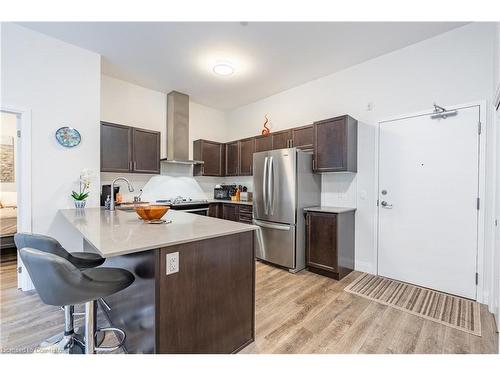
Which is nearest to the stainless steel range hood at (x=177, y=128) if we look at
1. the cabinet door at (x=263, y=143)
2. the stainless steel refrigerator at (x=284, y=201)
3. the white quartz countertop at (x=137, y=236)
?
the cabinet door at (x=263, y=143)

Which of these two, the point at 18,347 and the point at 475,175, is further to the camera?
the point at 475,175

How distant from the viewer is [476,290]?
245 cm

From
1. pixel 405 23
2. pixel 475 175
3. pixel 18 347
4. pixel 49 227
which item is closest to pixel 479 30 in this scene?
pixel 405 23

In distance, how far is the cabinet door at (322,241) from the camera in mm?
3039

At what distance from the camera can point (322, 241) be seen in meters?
3.16

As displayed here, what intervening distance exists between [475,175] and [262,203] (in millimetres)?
2567

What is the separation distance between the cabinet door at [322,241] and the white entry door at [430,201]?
700mm

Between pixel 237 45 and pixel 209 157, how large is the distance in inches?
97.3

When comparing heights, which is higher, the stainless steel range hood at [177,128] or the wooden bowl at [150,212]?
the stainless steel range hood at [177,128]

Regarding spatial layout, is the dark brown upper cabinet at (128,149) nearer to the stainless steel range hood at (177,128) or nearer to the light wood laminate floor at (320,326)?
the stainless steel range hood at (177,128)

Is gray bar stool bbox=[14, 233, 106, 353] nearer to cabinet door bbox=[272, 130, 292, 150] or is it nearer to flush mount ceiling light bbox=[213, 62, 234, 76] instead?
flush mount ceiling light bbox=[213, 62, 234, 76]

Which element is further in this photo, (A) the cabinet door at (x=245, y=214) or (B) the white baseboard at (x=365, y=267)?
(A) the cabinet door at (x=245, y=214)

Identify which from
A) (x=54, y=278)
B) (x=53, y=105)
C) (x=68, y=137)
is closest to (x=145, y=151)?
(x=68, y=137)
